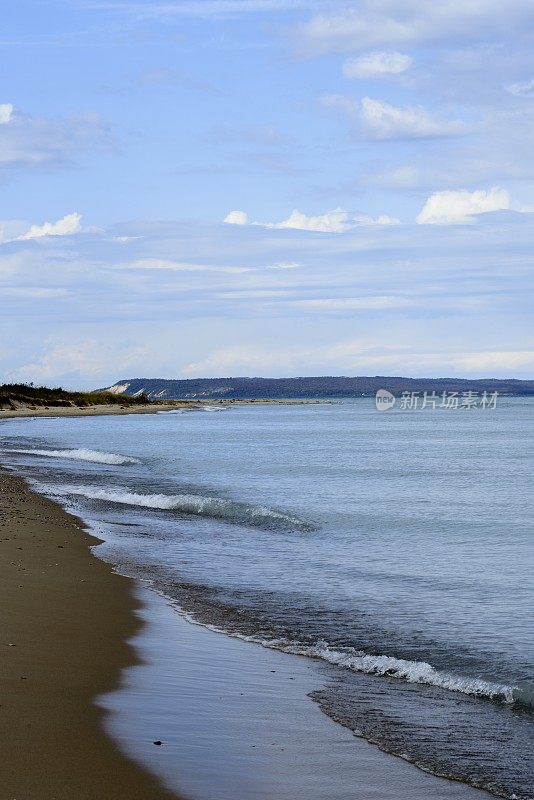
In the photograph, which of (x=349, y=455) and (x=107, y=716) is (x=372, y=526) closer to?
(x=107, y=716)

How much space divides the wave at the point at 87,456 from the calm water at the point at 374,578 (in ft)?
14.3

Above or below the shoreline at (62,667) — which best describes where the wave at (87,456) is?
below

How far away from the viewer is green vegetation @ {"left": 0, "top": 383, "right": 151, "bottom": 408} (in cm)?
13238

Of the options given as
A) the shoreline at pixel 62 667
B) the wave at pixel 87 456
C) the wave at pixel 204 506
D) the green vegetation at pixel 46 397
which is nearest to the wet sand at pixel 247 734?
the shoreline at pixel 62 667

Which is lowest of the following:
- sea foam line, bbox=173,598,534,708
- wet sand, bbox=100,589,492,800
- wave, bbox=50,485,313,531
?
wave, bbox=50,485,313,531

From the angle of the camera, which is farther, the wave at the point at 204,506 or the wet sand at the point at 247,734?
the wave at the point at 204,506

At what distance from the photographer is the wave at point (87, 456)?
45.1 metres

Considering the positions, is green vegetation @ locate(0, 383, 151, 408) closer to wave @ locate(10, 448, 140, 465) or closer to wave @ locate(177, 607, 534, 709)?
wave @ locate(10, 448, 140, 465)

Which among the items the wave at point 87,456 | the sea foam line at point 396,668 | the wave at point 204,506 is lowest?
the wave at point 87,456

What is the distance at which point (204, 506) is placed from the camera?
2630cm

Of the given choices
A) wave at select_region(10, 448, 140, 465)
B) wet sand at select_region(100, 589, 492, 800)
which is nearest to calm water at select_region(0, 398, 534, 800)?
wet sand at select_region(100, 589, 492, 800)

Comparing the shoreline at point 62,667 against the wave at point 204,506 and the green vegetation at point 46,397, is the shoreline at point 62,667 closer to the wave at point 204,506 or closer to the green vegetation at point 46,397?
the wave at point 204,506

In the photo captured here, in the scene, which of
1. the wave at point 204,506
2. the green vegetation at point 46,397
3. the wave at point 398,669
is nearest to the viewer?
the wave at point 398,669

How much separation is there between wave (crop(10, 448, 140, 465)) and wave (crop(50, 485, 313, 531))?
46.1 ft
